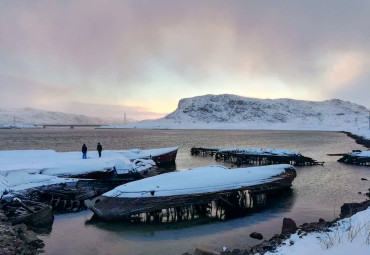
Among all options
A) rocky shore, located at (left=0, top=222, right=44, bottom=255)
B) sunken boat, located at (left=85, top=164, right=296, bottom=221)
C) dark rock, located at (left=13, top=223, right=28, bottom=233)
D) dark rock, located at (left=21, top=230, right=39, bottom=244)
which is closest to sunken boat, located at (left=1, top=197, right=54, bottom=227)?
dark rock, located at (left=13, top=223, right=28, bottom=233)

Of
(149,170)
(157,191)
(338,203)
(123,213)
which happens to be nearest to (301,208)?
(338,203)

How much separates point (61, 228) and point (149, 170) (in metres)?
13.3

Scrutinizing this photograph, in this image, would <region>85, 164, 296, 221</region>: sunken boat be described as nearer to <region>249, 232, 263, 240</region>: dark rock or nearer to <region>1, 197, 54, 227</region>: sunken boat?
<region>1, 197, 54, 227</region>: sunken boat

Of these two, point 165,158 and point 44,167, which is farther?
Result: point 165,158

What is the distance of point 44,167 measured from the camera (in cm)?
2520

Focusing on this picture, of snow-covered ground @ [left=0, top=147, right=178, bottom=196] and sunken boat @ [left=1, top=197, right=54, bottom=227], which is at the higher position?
Result: snow-covered ground @ [left=0, top=147, right=178, bottom=196]

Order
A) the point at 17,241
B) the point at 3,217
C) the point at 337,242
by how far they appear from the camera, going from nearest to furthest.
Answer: the point at 337,242, the point at 17,241, the point at 3,217

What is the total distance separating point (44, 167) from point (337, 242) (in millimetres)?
23085

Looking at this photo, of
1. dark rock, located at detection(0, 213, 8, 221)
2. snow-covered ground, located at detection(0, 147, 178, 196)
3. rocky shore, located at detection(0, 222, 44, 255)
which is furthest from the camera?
snow-covered ground, located at detection(0, 147, 178, 196)

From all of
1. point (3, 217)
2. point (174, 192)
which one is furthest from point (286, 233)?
point (3, 217)

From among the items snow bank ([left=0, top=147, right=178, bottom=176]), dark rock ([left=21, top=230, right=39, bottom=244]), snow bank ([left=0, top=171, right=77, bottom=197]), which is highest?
snow bank ([left=0, top=147, right=178, bottom=176])

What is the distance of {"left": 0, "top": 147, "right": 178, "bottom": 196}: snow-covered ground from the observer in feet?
71.2

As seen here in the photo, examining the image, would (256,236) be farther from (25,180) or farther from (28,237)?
(25,180)

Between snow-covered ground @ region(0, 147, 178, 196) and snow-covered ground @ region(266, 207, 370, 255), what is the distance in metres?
17.6
